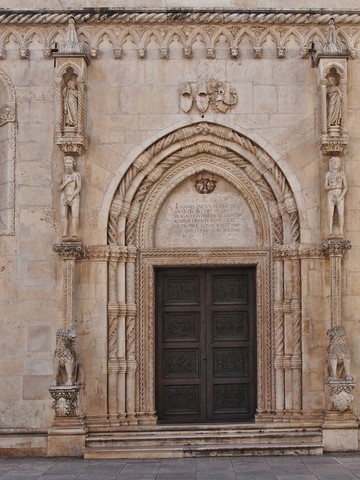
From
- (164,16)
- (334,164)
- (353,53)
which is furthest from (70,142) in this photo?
(353,53)

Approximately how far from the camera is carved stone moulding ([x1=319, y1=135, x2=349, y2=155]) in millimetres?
12719

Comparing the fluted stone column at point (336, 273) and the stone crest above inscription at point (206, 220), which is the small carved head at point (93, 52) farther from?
the fluted stone column at point (336, 273)

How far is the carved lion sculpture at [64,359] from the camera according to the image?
40.2ft

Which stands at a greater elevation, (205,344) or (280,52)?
(280,52)

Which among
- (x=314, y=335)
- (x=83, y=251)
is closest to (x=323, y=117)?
(x=314, y=335)

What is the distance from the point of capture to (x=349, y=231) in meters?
12.9

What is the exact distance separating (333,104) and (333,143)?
0.60 meters

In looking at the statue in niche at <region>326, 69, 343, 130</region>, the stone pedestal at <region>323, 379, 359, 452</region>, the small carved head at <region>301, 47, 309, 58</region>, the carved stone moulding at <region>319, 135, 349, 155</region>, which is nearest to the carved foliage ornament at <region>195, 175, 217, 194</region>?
the carved stone moulding at <region>319, 135, 349, 155</region>

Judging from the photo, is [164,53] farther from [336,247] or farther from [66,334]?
[66,334]

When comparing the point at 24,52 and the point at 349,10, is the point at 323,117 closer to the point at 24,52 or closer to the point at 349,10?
the point at 349,10

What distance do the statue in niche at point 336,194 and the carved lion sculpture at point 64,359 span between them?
4248 millimetres

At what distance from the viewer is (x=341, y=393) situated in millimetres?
12266

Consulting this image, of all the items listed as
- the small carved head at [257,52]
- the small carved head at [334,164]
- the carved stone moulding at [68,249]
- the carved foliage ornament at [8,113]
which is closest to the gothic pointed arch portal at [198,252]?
the carved stone moulding at [68,249]

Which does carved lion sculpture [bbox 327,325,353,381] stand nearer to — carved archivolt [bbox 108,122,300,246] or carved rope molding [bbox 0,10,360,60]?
carved archivolt [bbox 108,122,300,246]
